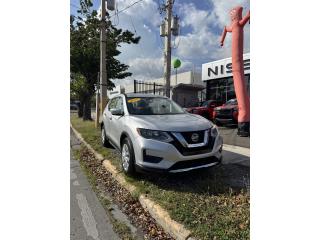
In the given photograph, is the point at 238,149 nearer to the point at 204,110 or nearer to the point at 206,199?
the point at 206,199

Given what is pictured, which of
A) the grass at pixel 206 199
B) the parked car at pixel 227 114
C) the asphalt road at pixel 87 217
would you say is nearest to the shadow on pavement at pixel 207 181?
the grass at pixel 206 199

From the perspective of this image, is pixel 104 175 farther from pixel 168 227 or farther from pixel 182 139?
pixel 168 227

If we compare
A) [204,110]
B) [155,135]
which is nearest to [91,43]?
[204,110]

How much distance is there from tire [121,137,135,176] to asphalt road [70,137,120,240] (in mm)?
700

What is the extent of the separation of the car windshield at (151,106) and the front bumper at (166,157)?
1.13m

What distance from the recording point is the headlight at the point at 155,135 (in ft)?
12.5

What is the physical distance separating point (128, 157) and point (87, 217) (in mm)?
1303

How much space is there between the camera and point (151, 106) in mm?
5262

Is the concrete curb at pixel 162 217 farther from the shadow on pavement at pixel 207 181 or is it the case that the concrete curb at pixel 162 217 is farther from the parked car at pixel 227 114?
the parked car at pixel 227 114

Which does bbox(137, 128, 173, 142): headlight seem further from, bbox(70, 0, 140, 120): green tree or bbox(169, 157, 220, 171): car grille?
bbox(70, 0, 140, 120): green tree

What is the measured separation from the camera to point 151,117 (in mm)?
4535

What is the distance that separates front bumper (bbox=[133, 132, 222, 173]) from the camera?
3760 millimetres

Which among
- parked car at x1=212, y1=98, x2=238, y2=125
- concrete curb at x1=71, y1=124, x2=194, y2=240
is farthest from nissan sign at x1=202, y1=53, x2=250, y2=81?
concrete curb at x1=71, y1=124, x2=194, y2=240
